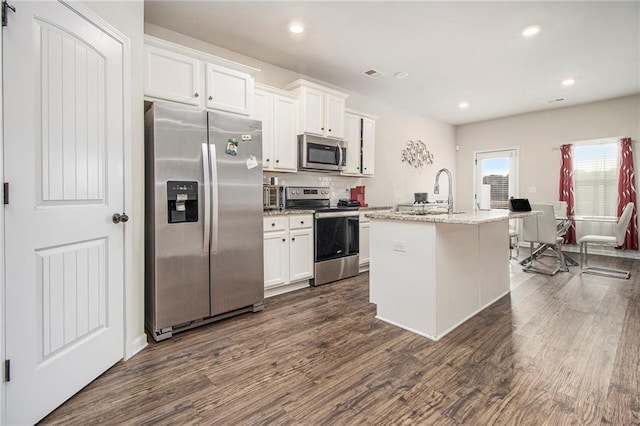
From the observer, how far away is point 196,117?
8.23 feet

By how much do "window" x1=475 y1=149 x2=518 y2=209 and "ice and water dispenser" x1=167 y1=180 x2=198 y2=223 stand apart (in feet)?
19.4

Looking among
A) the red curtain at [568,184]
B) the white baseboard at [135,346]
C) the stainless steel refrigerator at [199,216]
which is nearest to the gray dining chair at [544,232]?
the red curtain at [568,184]

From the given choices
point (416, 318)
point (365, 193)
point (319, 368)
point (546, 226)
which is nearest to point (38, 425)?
point (319, 368)

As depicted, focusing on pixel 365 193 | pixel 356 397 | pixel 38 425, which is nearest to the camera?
pixel 38 425

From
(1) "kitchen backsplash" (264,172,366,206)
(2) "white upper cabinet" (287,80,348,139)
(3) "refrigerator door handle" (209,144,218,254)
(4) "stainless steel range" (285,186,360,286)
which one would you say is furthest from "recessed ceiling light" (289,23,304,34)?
(4) "stainless steel range" (285,186,360,286)

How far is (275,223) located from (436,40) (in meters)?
2.58

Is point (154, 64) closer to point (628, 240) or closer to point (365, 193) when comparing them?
point (365, 193)

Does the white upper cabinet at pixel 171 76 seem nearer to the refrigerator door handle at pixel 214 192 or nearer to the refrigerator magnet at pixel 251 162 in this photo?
the refrigerator door handle at pixel 214 192

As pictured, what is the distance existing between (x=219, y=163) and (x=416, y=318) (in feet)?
6.68

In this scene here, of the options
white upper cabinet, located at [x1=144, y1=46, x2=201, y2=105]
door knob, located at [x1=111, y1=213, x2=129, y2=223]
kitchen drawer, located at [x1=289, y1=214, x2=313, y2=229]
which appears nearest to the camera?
door knob, located at [x1=111, y1=213, x2=129, y2=223]

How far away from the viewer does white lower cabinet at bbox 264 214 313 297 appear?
3.32 m

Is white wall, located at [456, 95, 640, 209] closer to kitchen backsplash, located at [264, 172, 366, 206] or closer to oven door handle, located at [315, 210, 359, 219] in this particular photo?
kitchen backsplash, located at [264, 172, 366, 206]

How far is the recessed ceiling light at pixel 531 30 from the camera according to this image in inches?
122

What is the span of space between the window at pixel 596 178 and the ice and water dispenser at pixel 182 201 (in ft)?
21.9
